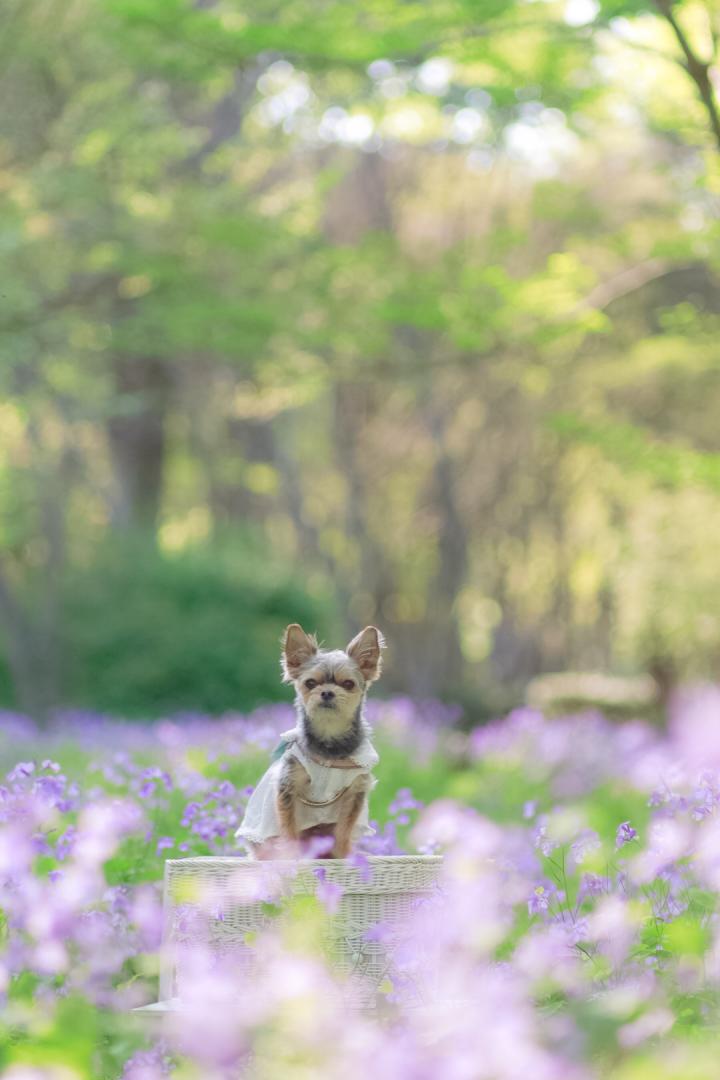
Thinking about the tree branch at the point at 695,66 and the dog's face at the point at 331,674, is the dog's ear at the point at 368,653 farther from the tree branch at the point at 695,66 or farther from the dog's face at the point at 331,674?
the tree branch at the point at 695,66

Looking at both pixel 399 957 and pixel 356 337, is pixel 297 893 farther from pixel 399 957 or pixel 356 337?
pixel 356 337

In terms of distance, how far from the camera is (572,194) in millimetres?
21906

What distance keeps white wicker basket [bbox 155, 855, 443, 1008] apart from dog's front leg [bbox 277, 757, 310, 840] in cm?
42

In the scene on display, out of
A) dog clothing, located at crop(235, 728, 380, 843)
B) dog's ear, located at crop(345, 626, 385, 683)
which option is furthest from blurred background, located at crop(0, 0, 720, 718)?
dog clothing, located at crop(235, 728, 380, 843)

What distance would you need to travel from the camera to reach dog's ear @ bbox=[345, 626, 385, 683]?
5.09 meters

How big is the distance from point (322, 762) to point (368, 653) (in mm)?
390

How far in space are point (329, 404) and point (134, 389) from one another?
149 inches

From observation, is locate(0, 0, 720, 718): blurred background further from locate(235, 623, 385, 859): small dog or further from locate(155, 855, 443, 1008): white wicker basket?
locate(155, 855, 443, 1008): white wicker basket

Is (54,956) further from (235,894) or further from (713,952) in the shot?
(713,952)

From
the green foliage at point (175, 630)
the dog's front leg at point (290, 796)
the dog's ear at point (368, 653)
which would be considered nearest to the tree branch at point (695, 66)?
the dog's ear at point (368, 653)

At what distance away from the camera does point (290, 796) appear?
16.4ft

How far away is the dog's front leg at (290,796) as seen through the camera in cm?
500

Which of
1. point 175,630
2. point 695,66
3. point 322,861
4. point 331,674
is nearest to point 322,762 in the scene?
point 331,674

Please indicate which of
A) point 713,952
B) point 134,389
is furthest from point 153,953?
point 134,389
